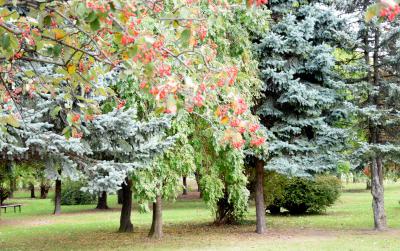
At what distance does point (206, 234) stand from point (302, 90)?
5.42 metres

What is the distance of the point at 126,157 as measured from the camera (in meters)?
10.9

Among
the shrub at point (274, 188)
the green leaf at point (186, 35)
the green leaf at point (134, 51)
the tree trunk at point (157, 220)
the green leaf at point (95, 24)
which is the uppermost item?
the green leaf at point (186, 35)

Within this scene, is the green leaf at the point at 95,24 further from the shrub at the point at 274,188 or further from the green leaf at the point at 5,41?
the shrub at the point at 274,188

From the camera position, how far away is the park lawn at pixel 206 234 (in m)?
13.0

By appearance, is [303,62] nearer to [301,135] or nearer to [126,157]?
[301,135]

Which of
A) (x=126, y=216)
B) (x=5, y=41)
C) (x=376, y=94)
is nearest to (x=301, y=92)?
(x=376, y=94)

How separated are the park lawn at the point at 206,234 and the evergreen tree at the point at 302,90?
214cm

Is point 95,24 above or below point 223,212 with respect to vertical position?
A: above

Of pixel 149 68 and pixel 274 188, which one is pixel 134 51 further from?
pixel 274 188

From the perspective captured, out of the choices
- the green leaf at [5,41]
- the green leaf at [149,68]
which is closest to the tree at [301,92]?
the green leaf at [5,41]

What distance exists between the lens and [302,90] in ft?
47.6

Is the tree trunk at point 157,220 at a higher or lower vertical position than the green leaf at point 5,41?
lower

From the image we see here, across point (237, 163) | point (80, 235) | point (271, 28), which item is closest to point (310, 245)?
point (237, 163)

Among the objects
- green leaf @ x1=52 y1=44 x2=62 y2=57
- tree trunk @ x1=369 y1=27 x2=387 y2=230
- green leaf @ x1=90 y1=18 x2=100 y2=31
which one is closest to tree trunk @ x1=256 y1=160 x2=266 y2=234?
tree trunk @ x1=369 y1=27 x2=387 y2=230
